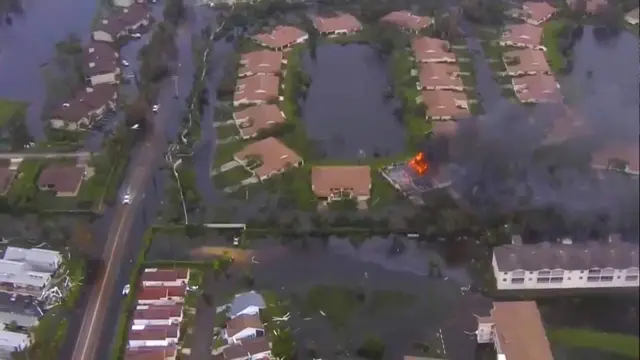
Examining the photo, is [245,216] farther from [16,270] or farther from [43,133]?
[43,133]

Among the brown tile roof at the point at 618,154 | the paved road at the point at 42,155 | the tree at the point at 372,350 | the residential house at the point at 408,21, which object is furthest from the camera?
the residential house at the point at 408,21

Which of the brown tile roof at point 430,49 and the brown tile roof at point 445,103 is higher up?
the brown tile roof at point 430,49

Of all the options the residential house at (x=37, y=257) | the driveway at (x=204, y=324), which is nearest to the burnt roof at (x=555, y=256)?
the driveway at (x=204, y=324)

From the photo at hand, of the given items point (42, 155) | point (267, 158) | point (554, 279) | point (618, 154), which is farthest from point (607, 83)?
point (42, 155)

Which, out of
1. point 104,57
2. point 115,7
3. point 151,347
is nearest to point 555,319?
point 151,347

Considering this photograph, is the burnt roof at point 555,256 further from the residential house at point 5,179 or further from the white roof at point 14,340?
the residential house at point 5,179

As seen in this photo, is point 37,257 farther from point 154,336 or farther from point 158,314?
point 154,336
